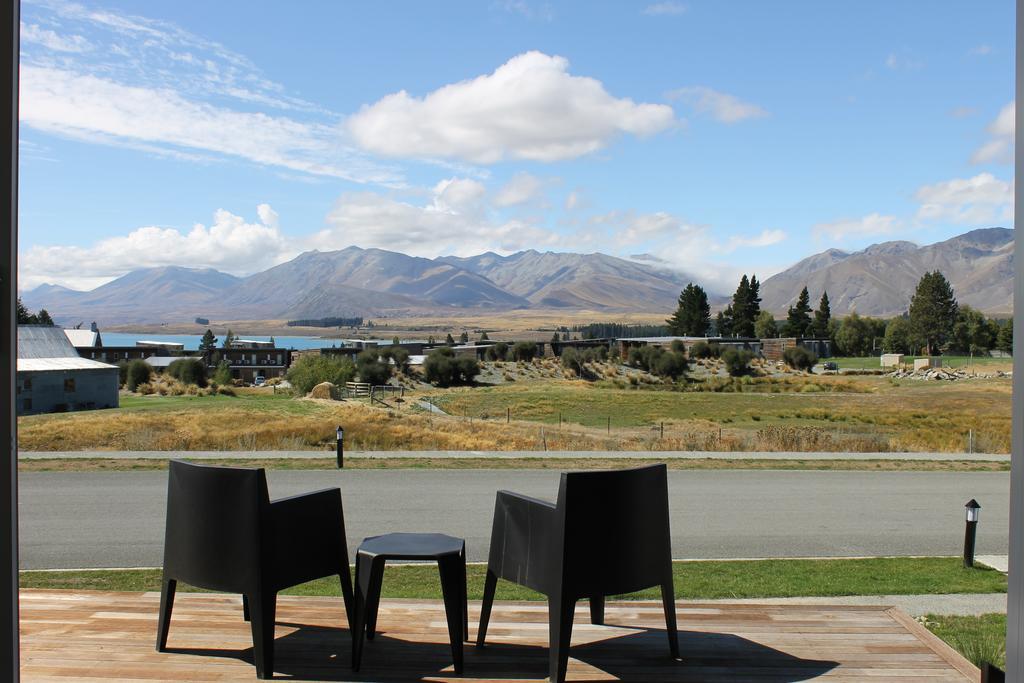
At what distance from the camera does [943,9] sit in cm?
1411

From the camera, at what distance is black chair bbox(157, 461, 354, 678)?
8.00 feet

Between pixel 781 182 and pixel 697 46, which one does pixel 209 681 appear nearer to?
pixel 697 46

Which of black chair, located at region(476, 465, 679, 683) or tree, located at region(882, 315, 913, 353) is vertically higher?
tree, located at region(882, 315, 913, 353)

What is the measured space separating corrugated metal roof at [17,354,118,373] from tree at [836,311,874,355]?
56998mm

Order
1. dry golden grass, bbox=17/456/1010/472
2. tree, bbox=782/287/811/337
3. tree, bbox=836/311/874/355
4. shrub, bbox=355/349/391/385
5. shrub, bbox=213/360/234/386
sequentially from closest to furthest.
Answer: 1. dry golden grass, bbox=17/456/1010/472
2. shrub, bbox=355/349/391/385
3. shrub, bbox=213/360/234/386
4. tree, bbox=782/287/811/337
5. tree, bbox=836/311/874/355

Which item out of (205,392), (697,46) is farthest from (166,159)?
(697,46)

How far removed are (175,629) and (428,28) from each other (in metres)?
8.62

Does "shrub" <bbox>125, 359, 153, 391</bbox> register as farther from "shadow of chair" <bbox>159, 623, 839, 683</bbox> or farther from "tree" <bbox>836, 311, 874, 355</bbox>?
"tree" <bbox>836, 311, 874, 355</bbox>

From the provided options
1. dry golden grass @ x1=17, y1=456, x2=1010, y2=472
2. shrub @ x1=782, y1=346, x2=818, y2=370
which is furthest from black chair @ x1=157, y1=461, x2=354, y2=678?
shrub @ x1=782, y1=346, x2=818, y2=370

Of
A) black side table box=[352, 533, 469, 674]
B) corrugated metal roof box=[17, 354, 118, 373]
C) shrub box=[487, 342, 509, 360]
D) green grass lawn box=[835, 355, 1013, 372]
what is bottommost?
corrugated metal roof box=[17, 354, 118, 373]

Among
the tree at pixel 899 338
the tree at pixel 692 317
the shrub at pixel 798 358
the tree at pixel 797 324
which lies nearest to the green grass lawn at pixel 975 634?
the shrub at pixel 798 358

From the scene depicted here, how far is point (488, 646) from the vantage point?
276 centimetres

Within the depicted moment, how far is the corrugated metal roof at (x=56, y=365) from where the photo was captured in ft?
72.4

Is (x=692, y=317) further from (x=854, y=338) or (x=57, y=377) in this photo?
(x=57, y=377)
